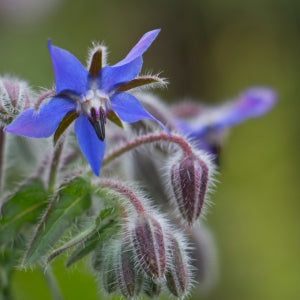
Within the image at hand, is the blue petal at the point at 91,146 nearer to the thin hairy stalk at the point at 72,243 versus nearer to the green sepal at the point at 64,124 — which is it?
the green sepal at the point at 64,124

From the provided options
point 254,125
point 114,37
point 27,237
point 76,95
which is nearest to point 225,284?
point 254,125

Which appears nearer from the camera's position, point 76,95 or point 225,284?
point 76,95

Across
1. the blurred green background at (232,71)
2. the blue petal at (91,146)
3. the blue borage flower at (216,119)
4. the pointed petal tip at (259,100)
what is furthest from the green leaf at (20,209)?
the blurred green background at (232,71)

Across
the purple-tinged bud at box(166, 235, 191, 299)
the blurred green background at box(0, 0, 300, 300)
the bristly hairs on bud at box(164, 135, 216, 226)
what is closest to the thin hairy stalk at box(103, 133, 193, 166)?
the bristly hairs on bud at box(164, 135, 216, 226)

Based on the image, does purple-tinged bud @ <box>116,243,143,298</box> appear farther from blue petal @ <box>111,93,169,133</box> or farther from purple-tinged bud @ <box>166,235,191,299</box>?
blue petal @ <box>111,93,169,133</box>

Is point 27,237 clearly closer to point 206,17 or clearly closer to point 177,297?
point 177,297

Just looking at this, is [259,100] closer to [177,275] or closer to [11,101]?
[177,275]
